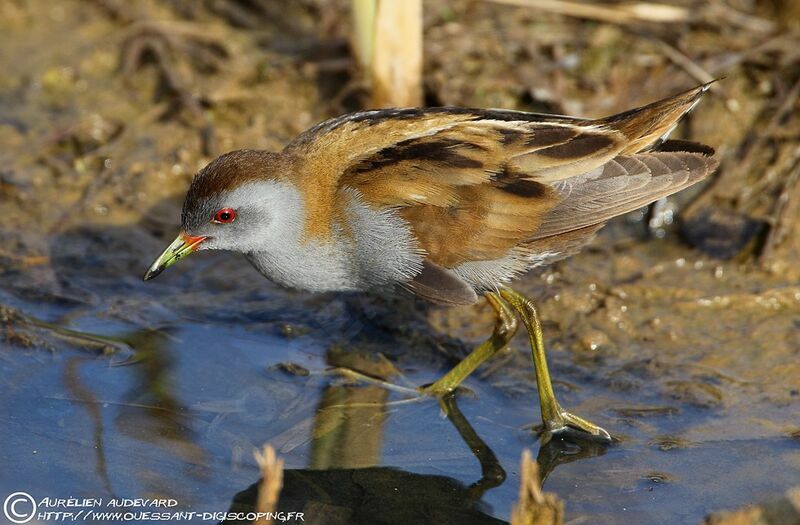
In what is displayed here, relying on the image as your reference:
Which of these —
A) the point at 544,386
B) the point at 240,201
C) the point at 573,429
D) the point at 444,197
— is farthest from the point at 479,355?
the point at 240,201

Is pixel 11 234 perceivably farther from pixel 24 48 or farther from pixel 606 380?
pixel 606 380

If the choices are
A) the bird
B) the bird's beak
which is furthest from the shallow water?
the bird's beak

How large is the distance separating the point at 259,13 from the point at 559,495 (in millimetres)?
4657

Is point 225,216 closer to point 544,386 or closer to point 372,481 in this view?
point 372,481

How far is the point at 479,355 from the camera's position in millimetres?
5141

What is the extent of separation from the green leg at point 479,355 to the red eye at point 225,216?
1208mm

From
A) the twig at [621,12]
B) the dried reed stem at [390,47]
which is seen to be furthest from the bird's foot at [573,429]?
the twig at [621,12]

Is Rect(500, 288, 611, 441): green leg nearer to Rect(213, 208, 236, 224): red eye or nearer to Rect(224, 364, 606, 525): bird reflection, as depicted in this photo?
Rect(224, 364, 606, 525): bird reflection

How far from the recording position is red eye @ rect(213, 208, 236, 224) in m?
4.81

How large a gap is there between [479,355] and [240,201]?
133cm

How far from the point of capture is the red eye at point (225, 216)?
4809 mm

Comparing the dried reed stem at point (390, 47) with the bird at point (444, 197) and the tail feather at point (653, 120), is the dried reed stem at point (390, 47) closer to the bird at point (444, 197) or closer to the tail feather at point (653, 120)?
the bird at point (444, 197)

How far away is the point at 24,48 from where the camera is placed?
25.2 ft

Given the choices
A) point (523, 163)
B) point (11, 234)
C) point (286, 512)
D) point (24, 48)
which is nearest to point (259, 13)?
point (24, 48)
